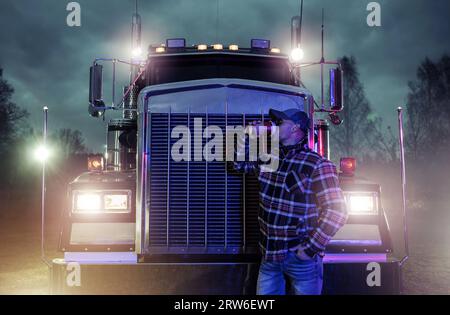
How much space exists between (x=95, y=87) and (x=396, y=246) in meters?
7.39

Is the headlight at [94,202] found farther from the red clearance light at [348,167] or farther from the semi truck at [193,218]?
the red clearance light at [348,167]

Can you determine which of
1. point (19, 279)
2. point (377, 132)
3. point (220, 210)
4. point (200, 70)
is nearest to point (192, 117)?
point (220, 210)

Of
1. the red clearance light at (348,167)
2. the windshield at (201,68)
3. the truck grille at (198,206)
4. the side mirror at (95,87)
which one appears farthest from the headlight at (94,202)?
the red clearance light at (348,167)

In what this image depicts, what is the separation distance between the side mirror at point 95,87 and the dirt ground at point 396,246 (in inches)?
65.2

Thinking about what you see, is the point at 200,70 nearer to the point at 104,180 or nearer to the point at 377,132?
the point at 104,180

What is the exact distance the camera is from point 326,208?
326cm

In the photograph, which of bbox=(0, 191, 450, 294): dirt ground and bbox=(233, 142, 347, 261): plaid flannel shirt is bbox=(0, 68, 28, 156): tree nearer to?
bbox=(0, 191, 450, 294): dirt ground

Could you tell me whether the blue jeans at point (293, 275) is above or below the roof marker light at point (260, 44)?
below

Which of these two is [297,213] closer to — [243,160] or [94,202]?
[243,160]

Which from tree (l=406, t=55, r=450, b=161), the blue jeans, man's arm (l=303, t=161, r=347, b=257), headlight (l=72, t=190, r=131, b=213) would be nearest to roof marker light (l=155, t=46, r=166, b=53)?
headlight (l=72, t=190, r=131, b=213)

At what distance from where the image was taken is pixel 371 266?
3.98m

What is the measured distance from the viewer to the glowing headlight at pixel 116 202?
419cm

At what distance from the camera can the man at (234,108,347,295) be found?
3242 mm

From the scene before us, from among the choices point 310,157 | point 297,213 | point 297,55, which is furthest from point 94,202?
point 297,55
